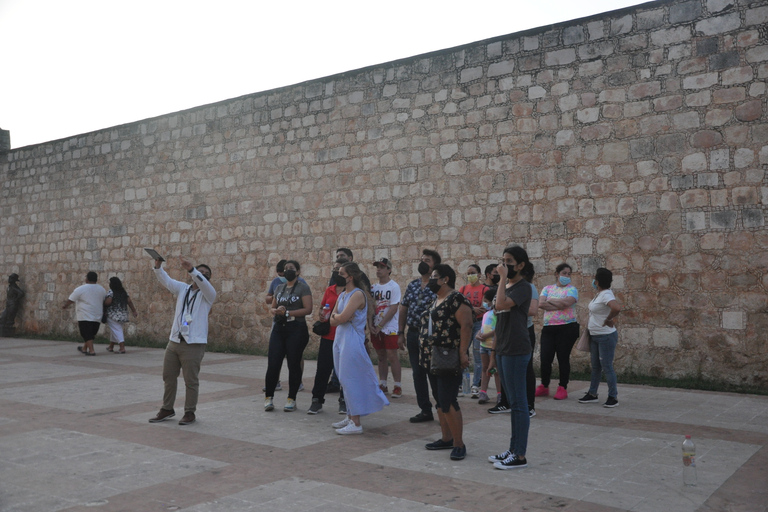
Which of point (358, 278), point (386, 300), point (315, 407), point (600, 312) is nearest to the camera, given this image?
point (358, 278)

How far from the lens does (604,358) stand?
286 inches

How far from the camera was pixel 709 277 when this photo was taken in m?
8.29

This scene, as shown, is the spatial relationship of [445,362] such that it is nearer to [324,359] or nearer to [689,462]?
[689,462]

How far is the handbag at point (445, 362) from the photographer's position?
204 inches

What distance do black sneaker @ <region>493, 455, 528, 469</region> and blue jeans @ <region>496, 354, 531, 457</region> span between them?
0.13 feet

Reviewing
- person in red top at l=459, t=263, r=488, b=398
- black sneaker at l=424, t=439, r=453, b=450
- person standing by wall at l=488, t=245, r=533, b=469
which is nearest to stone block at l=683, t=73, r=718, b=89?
person in red top at l=459, t=263, r=488, b=398

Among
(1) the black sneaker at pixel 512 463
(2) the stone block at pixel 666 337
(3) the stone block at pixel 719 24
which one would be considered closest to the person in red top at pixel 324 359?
(1) the black sneaker at pixel 512 463

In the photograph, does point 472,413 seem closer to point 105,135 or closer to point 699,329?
point 699,329

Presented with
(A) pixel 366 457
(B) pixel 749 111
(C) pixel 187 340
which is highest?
(B) pixel 749 111

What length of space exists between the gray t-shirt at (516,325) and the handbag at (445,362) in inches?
13.0

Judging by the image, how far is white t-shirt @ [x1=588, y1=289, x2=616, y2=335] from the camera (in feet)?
23.9

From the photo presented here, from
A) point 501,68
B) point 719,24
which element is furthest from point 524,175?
point 719,24

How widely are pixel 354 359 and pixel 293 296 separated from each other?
4.43ft

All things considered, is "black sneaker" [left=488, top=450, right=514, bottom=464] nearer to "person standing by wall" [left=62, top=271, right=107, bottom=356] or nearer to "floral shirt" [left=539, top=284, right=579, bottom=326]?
"floral shirt" [left=539, top=284, right=579, bottom=326]
